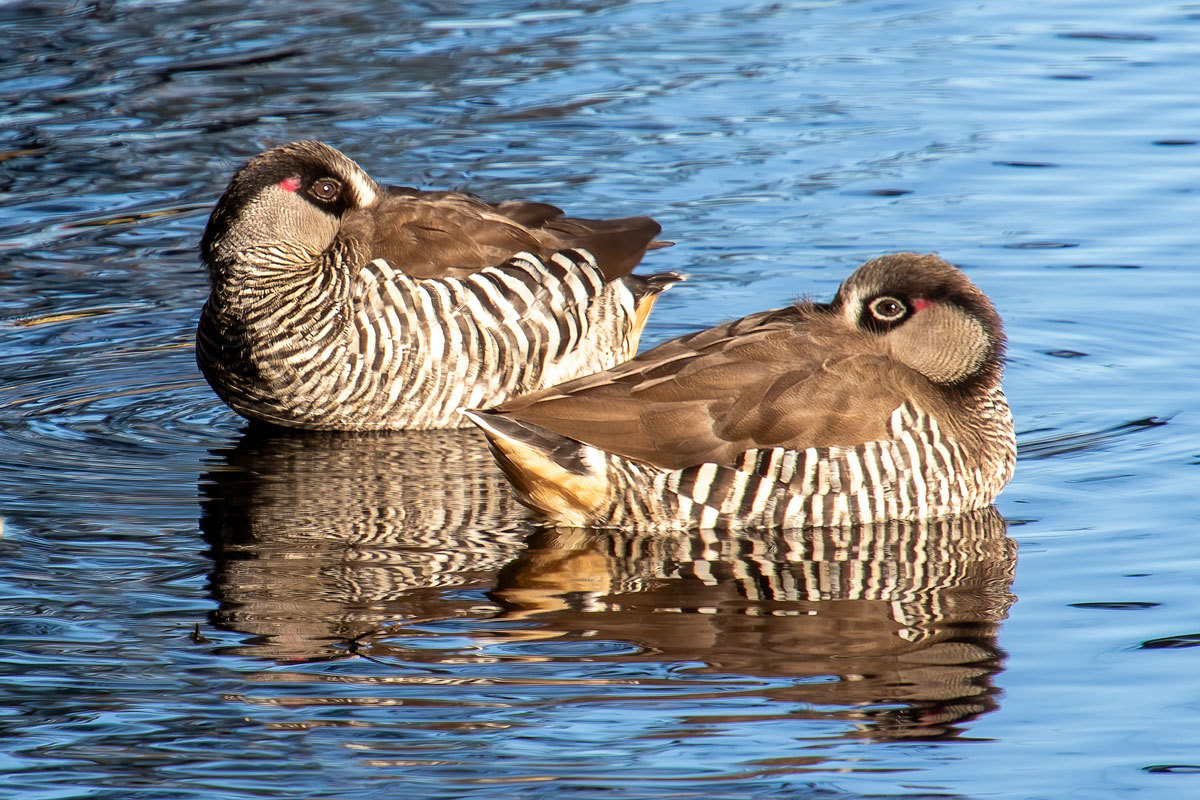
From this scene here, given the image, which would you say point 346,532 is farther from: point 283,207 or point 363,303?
point 283,207

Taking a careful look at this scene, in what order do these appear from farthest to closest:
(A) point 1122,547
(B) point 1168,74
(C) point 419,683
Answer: (B) point 1168,74
(A) point 1122,547
(C) point 419,683

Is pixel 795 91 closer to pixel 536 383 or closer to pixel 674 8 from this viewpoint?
pixel 674 8

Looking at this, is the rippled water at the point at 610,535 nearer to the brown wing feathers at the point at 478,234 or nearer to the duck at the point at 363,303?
the duck at the point at 363,303

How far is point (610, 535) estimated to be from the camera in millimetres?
8336

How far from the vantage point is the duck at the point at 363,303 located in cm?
980

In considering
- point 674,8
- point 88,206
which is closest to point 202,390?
point 88,206

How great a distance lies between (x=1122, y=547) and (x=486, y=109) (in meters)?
9.06

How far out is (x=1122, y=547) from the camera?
784cm

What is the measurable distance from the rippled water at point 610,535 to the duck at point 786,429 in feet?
0.57

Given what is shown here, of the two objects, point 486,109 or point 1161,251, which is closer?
point 1161,251

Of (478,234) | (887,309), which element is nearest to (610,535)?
(887,309)

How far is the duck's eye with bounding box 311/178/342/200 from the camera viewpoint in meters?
10.0

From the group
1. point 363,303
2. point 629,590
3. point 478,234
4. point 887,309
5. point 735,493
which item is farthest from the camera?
point 478,234

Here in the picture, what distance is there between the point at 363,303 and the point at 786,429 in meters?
2.88
